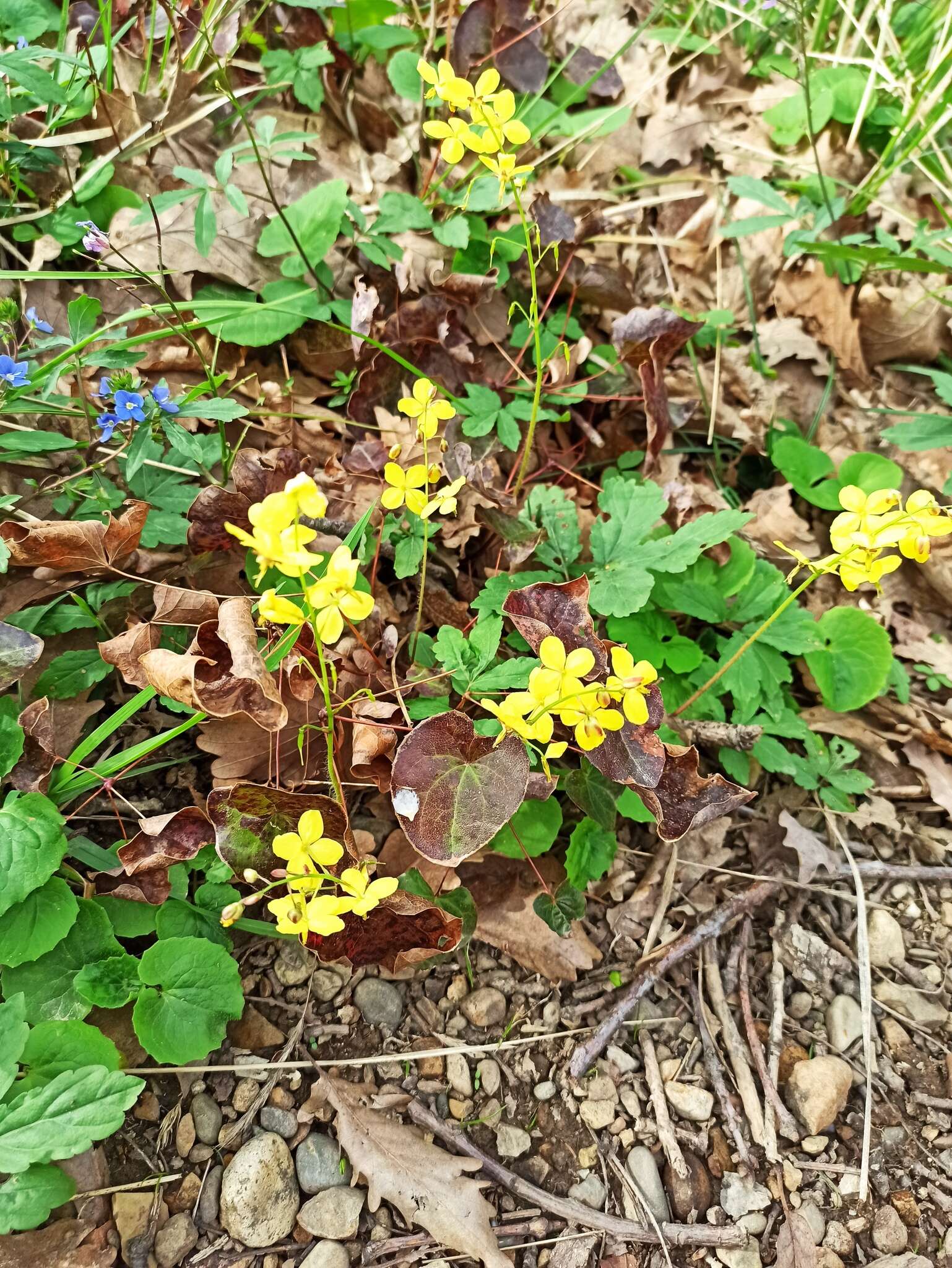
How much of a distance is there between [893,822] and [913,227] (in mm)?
2085

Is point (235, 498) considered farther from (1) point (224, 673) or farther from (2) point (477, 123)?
(2) point (477, 123)

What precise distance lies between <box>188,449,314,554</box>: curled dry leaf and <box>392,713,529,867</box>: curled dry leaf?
0.67 metres

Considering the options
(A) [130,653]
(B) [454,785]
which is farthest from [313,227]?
(B) [454,785]

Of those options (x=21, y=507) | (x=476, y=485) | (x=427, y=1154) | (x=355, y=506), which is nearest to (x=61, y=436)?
(x=21, y=507)

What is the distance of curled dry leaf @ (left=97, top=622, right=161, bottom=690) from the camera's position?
156 cm

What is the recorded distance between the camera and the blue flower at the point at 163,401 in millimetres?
1642

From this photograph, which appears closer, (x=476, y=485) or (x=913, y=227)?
(x=476, y=485)

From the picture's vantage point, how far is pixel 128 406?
63.1 inches

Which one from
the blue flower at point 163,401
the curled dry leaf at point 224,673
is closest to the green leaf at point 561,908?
the curled dry leaf at point 224,673

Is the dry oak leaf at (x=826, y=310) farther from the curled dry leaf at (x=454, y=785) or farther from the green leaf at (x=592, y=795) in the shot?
the curled dry leaf at (x=454, y=785)

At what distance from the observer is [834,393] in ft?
8.65

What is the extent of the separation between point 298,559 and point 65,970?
0.99 m

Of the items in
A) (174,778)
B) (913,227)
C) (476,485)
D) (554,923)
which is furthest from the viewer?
(913,227)

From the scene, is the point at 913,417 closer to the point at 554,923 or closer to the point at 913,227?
the point at 913,227
